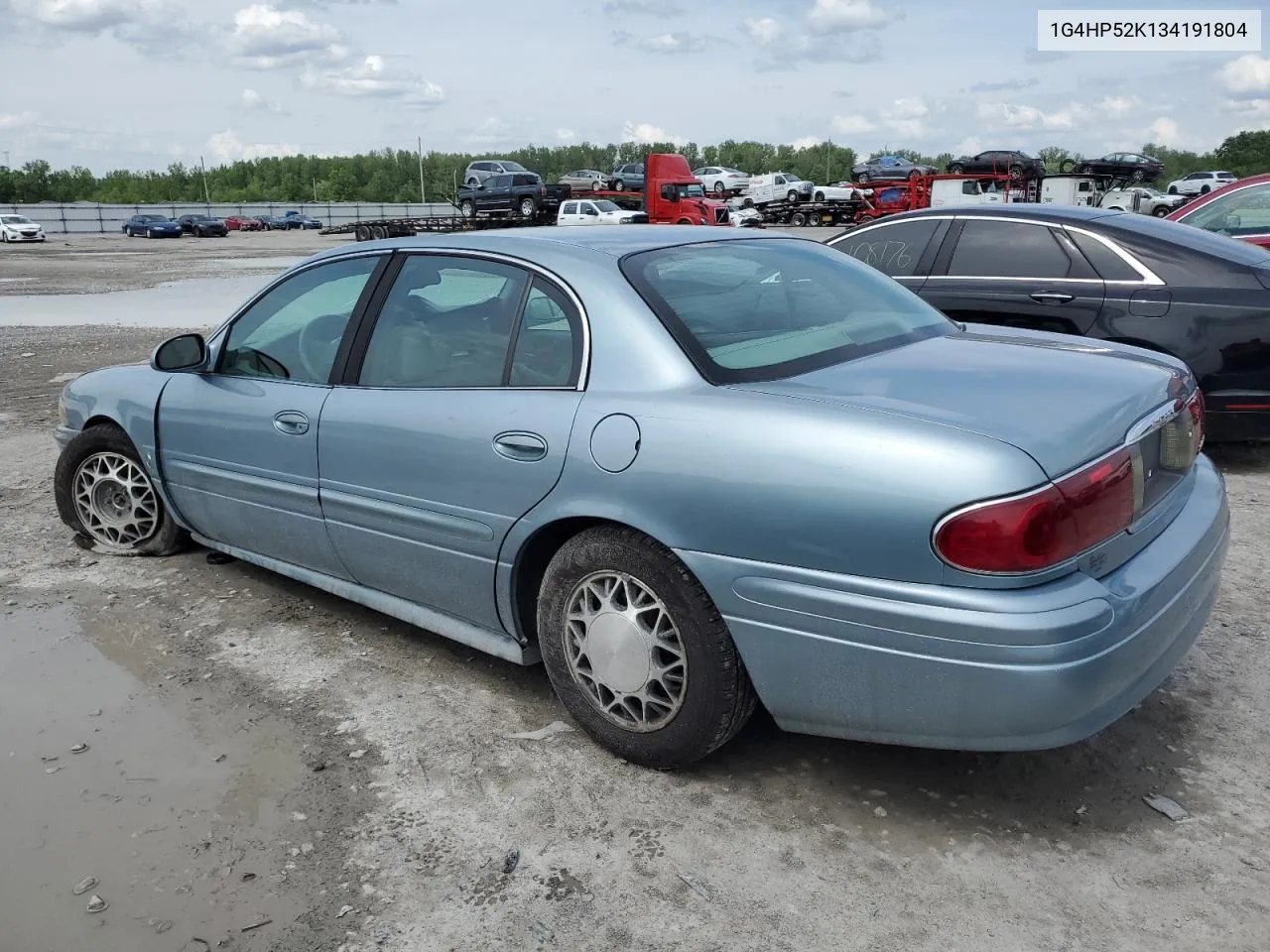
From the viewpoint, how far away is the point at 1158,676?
2.72m

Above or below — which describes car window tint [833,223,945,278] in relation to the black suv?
below

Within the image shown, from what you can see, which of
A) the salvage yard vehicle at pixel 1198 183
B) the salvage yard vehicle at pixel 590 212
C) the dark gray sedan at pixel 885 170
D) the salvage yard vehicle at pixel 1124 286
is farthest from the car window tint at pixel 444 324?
the salvage yard vehicle at pixel 1198 183

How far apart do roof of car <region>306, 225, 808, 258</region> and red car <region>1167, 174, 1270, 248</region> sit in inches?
259

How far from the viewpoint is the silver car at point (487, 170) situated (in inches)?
1577

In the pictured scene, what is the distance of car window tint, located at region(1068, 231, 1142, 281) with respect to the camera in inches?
227

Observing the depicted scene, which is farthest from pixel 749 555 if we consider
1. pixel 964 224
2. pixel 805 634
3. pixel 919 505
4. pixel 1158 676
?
pixel 964 224

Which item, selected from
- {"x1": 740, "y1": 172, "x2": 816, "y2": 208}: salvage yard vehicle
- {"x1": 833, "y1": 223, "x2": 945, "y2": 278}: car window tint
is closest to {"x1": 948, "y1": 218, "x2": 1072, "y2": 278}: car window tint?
{"x1": 833, "y1": 223, "x2": 945, "y2": 278}: car window tint

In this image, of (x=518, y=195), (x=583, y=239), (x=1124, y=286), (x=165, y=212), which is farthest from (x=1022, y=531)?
(x=165, y=212)

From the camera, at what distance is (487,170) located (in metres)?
40.8

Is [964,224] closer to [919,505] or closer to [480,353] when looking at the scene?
[480,353]

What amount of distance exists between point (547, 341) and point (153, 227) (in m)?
63.0

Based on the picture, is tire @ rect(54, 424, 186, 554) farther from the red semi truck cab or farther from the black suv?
the black suv

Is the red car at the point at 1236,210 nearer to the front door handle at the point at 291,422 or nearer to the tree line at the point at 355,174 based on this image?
the front door handle at the point at 291,422

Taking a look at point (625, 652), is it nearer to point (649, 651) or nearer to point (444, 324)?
point (649, 651)
